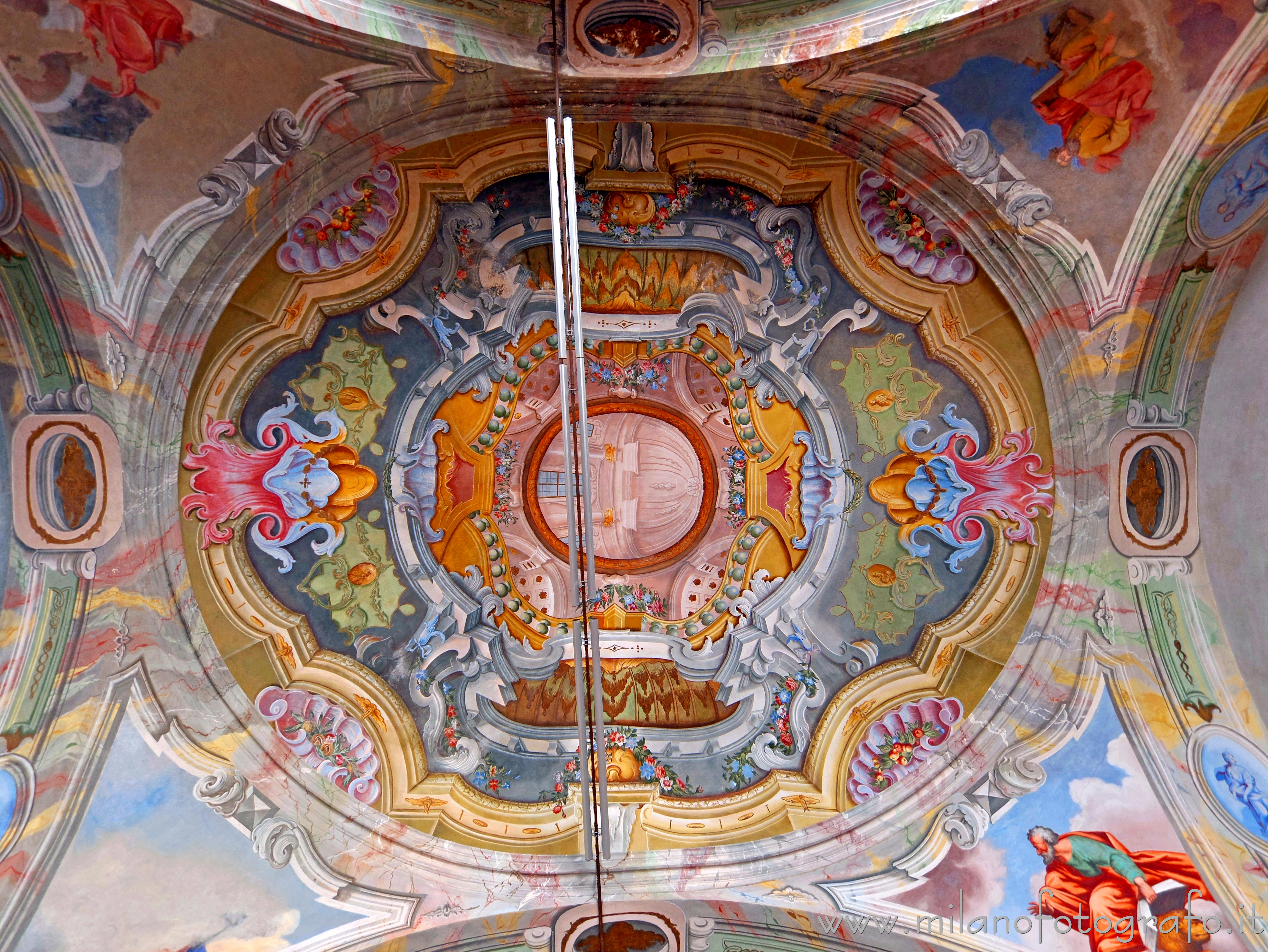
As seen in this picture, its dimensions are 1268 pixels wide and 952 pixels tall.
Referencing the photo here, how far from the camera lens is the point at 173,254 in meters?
6.08

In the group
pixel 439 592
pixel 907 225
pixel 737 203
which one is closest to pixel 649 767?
pixel 439 592

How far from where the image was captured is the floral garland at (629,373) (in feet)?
26.4

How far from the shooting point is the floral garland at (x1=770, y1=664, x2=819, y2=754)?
305 inches

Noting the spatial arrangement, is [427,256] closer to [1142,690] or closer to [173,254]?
[173,254]

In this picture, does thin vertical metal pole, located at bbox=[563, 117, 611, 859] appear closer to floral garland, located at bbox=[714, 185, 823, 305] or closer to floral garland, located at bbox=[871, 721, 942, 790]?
floral garland, located at bbox=[714, 185, 823, 305]

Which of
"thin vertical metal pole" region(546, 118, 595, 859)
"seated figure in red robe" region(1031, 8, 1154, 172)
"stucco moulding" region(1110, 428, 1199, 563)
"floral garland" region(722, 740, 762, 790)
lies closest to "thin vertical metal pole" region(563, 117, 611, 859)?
"thin vertical metal pole" region(546, 118, 595, 859)

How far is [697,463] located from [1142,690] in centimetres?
464

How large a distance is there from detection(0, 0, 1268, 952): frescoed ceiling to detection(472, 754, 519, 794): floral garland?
15 cm

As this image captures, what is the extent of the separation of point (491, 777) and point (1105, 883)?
5.68 meters

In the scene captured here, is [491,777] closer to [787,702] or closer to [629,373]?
[787,702]

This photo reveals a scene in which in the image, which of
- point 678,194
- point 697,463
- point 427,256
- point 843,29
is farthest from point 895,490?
point 427,256

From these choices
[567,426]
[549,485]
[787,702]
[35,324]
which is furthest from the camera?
[549,485]

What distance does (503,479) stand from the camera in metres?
8.07

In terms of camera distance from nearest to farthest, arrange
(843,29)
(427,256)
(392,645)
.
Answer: (843,29)
(427,256)
(392,645)
